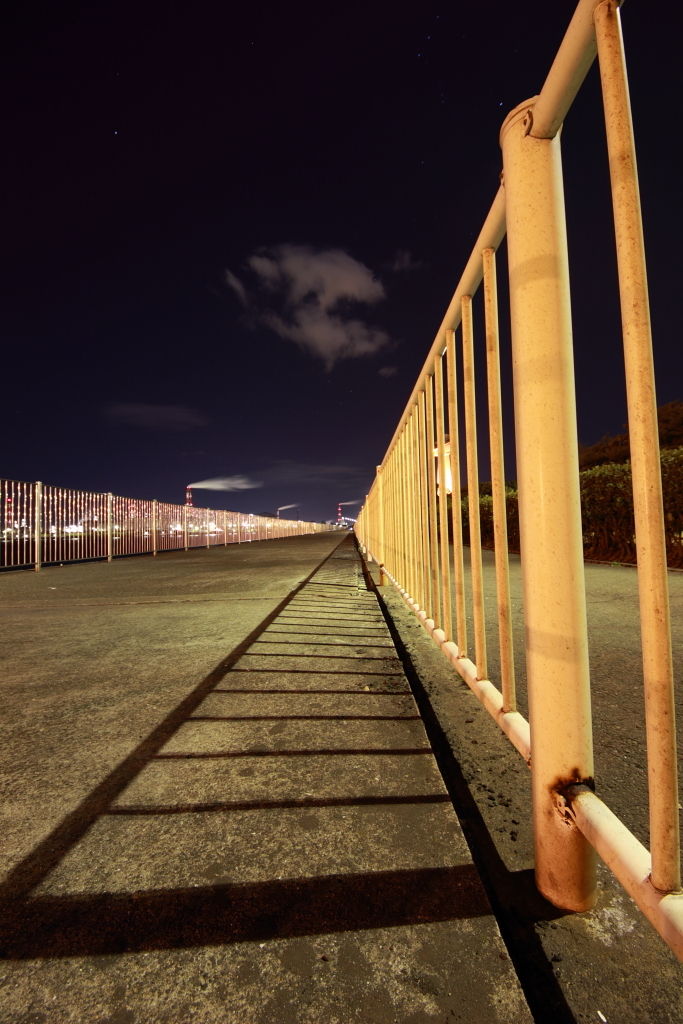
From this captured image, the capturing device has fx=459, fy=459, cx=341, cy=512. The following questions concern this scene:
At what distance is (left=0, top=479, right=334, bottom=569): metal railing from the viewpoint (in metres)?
8.87

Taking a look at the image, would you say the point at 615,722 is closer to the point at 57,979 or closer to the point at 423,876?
the point at 423,876

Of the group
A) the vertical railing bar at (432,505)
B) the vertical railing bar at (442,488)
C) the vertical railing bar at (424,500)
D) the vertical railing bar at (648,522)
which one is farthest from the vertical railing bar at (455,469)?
the vertical railing bar at (648,522)

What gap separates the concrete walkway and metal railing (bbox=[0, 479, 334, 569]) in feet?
26.1

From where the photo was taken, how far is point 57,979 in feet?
2.52

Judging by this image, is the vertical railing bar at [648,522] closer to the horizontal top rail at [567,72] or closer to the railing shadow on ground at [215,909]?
the horizontal top rail at [567,72]

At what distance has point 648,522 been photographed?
70 cm

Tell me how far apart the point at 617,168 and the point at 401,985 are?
1381mm

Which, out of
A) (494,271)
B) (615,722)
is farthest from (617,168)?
(615,722)

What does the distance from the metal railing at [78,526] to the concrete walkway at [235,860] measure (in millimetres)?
7964

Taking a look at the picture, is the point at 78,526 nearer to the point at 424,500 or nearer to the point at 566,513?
the point at 424,500

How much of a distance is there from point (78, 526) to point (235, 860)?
1108cm

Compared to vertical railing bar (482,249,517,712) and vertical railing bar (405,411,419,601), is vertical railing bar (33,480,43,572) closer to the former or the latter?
vertical railing bar (405,411,419,601)

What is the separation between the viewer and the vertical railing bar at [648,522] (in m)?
0.68

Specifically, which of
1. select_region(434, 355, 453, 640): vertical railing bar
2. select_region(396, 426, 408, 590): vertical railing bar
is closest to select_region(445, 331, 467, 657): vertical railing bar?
select_region(434, 355, 453, 640): vertical railing bar
